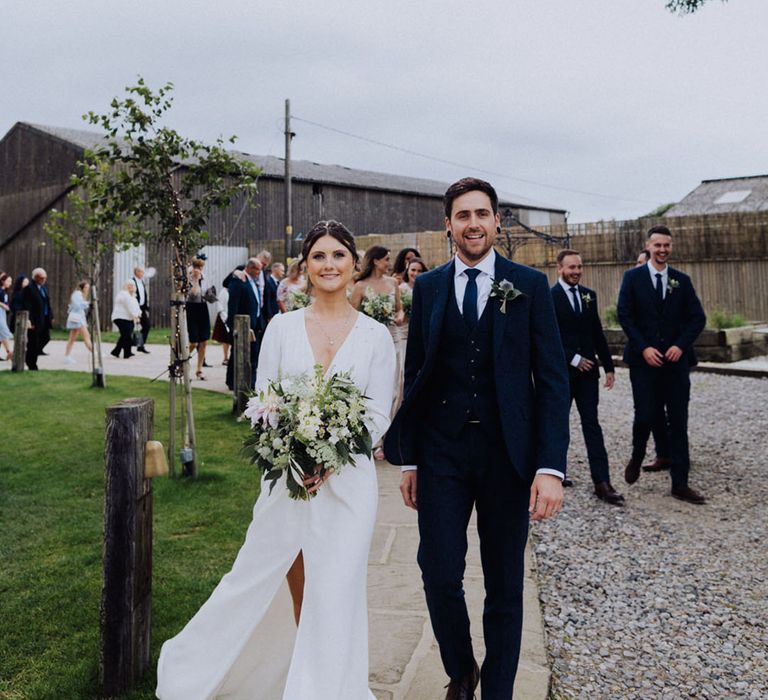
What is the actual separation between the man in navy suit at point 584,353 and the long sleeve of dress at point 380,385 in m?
3.64

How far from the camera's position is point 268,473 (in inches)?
119

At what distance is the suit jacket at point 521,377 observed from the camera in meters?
2.80

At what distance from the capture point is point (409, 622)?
3.98 meters

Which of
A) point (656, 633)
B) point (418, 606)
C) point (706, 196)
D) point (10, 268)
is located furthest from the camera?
point (706, 196)

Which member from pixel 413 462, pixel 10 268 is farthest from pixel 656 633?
pixel 10 268

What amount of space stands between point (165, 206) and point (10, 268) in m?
30.3

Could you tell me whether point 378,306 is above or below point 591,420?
above

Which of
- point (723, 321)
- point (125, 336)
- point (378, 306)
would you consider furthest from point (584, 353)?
point (125, 336)

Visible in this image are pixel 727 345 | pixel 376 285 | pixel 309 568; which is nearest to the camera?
pixel 309 568

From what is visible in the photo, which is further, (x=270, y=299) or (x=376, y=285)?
(x=270, y=299)

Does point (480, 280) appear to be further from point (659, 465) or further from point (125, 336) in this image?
point (125, 336)

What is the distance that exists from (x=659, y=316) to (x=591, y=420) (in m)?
1.18

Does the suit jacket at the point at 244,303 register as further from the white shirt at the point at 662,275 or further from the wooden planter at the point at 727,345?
the wooden planter at the point at 727,345

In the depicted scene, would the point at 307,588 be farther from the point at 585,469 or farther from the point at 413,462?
the point at 585,469
